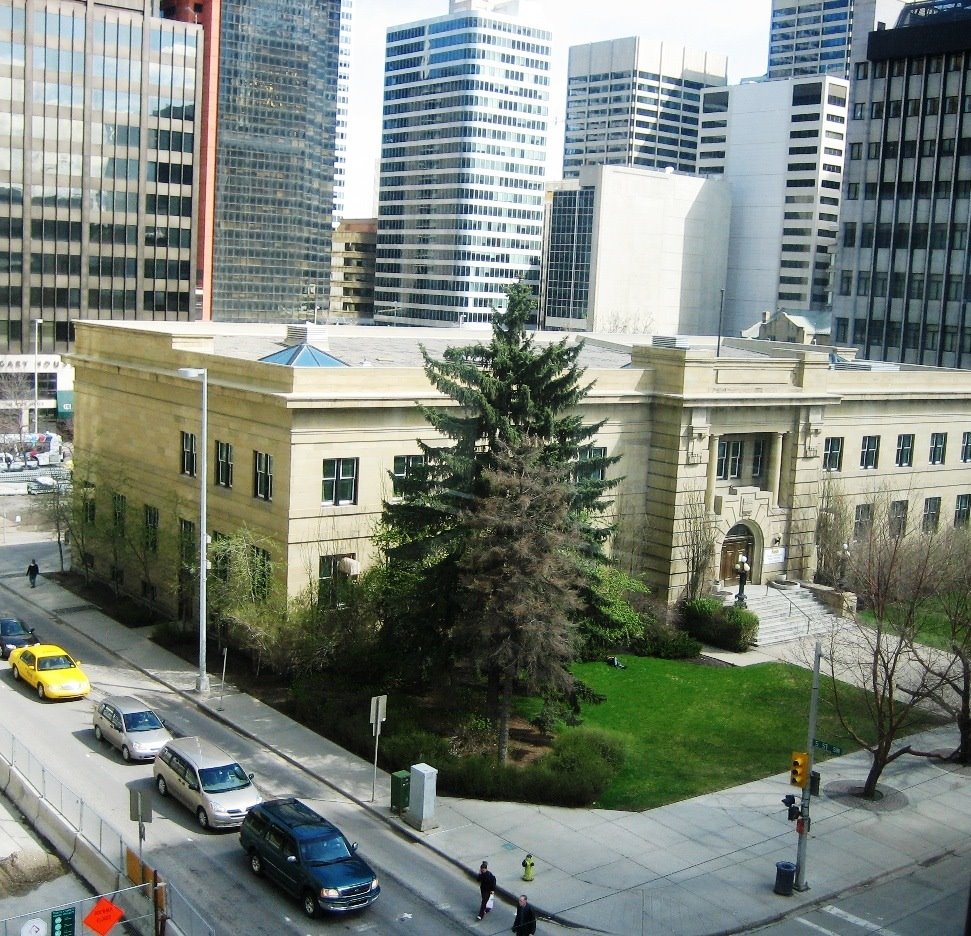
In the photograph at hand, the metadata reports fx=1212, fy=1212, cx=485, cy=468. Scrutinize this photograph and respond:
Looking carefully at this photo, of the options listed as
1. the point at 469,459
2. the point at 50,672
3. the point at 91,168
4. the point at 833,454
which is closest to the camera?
the point at 469,459

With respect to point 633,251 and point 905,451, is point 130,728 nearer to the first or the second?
point 905,451

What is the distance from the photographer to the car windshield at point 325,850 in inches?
955

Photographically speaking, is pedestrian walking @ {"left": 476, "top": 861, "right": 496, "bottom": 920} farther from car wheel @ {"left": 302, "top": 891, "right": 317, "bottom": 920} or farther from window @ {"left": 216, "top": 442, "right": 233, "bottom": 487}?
window @ {"left": 216, "top": 442, "right": 233, "bottom": 487}

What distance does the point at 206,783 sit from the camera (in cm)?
2800

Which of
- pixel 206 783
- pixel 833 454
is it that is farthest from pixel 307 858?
pixel 833 454

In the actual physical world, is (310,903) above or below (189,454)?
below

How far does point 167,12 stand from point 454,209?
196 feet

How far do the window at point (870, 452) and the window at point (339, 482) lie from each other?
2593 cm

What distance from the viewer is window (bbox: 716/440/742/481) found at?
4944 cm

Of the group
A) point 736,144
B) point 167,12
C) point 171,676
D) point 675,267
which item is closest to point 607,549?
point 171,676

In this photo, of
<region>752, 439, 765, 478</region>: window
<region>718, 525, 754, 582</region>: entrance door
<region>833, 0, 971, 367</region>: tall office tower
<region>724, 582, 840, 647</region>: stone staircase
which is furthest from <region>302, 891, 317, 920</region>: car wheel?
<region>833, 0, 971, 367</region>: tall office tower

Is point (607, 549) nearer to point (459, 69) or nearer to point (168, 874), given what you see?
point (168, 874)

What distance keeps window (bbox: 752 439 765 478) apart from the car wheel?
31.6 m

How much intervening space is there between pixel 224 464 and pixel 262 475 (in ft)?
8.96
